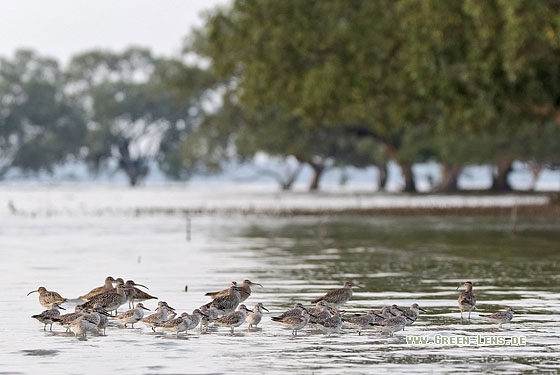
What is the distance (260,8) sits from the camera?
214ft

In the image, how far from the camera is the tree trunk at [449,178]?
121 m

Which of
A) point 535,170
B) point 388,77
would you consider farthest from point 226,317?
point 535,170

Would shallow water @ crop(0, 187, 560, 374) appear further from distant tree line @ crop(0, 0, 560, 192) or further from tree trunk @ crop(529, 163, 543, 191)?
tree trunk @ crop(529, 163, 543, 191)

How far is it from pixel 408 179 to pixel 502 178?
9309mm

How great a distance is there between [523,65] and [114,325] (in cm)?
3273

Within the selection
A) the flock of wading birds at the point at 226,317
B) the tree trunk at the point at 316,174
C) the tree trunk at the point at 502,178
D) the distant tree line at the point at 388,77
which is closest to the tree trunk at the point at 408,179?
the distant tree line at the point at 388,77

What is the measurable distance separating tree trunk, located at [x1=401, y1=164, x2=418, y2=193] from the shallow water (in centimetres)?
6164

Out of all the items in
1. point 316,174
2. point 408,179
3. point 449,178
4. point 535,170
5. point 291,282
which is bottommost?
point 291,282

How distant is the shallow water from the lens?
15492mm

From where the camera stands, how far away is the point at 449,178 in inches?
4855

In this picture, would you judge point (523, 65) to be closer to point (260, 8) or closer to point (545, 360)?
point (260, 8)

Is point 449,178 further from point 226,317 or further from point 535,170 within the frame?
point 226,317

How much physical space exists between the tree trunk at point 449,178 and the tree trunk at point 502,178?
343cm

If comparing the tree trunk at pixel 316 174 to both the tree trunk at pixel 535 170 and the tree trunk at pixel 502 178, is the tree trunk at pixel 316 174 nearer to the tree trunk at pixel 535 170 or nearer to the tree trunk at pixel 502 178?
the tree trunk at pixel 535 170
